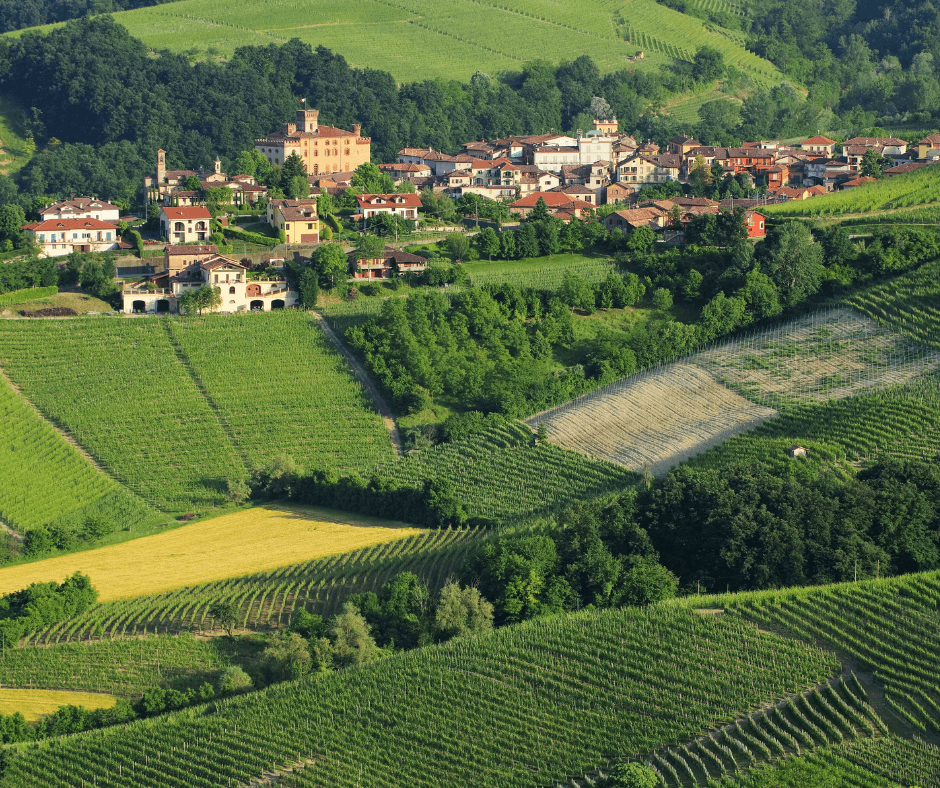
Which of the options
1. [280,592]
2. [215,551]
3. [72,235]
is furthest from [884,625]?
[72,235]

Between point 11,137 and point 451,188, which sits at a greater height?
point 11,137

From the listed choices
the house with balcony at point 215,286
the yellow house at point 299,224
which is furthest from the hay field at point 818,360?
the yellow house at point 299,224

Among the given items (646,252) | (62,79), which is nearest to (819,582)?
(646,252)

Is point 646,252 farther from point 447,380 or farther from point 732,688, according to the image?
point 732,688

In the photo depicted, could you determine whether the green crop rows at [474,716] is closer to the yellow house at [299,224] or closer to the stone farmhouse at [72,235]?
the yellow house at [299,224]

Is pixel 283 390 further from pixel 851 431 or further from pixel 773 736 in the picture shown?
pixel 773 736

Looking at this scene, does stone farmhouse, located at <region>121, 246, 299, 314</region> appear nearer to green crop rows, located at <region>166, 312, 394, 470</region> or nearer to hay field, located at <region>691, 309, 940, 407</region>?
green crop rows, located at <region>166, 312, 394, 470</region>
